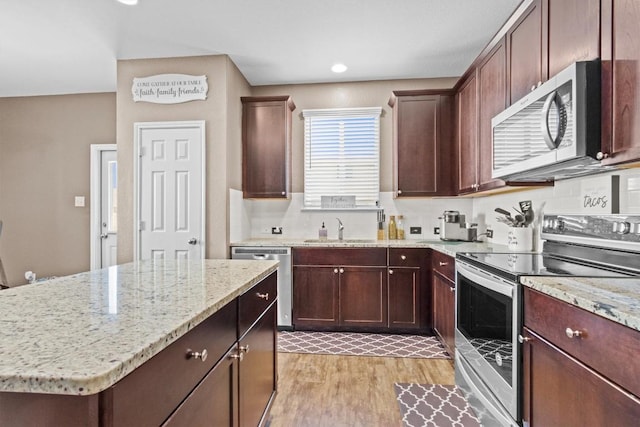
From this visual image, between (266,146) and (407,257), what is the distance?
6.17ft

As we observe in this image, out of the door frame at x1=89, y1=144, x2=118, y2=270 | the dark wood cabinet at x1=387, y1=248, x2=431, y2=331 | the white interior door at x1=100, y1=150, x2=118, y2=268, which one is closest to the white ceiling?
the door frame at x1=89, y1=144, x2=118, y2=270

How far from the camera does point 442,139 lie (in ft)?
11.8

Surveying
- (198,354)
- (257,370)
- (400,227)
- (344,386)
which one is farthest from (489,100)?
(198,354)

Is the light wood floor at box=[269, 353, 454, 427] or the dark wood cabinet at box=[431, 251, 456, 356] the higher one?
the dark wood cabinet at box=[431, 251, 456, 356]

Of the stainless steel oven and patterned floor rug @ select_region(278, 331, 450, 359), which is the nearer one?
the stainless steel oven

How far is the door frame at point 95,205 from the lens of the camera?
4.44 m

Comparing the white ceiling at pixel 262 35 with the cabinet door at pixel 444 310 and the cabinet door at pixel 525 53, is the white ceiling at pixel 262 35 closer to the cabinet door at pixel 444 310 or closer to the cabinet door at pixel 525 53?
the cabinet door at pixel 525 53

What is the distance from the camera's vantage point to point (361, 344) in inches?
124

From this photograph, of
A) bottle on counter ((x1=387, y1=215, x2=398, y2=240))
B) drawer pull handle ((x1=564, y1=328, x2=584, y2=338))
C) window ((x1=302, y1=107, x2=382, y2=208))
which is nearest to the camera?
drawer pull handle ((x1=564, y1=328, x2=584, y2=338))

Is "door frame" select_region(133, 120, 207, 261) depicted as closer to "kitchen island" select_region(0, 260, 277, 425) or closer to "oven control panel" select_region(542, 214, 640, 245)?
"kitchen island" select_region(0, 260, 277, 425)

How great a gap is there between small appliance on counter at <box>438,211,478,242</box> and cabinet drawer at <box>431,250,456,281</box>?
0.33m

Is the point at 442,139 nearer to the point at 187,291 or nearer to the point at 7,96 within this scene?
the point at 187,291

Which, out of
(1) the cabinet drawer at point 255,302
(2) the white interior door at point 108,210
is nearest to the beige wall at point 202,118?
(2) the white interior door at point 108,210

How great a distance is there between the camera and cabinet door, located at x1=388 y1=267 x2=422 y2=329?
335 cm
